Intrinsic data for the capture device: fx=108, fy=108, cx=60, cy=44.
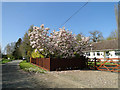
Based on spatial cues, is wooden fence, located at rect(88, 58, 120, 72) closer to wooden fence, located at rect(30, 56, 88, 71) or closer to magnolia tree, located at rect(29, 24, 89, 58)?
wooden fence, located at rect(30, 56, 88, 71)

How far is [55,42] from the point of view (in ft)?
41.1

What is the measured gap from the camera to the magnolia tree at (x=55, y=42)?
1188 centimetres

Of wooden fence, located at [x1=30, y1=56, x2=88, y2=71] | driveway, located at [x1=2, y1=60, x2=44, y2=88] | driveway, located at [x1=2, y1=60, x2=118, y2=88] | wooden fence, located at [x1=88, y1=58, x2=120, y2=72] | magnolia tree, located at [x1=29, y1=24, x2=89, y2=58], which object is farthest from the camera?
magnolia tree, located at [x1=29, y1=24, x2=89, y2=58]

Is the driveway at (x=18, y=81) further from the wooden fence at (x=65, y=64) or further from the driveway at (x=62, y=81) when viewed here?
the wooden fence at (x=65, y=64)

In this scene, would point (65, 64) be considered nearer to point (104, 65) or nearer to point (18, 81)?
point (104, 65)

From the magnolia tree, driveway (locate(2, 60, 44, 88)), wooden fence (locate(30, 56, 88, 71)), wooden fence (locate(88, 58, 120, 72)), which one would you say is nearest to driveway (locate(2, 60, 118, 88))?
driveway (locate(2, 60, 44, 88))

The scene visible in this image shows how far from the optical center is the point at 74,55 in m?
13.1

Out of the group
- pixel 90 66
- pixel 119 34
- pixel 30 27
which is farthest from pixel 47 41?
pixel 30 27

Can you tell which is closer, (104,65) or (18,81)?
(18,81)

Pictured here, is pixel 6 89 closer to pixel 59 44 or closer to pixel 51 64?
pixel 51 64

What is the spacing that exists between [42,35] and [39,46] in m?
1.31

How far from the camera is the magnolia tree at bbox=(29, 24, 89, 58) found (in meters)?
11.9

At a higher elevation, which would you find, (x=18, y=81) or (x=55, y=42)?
(x=55, y=42)

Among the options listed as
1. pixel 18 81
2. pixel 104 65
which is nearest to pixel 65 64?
pixel 104 65
